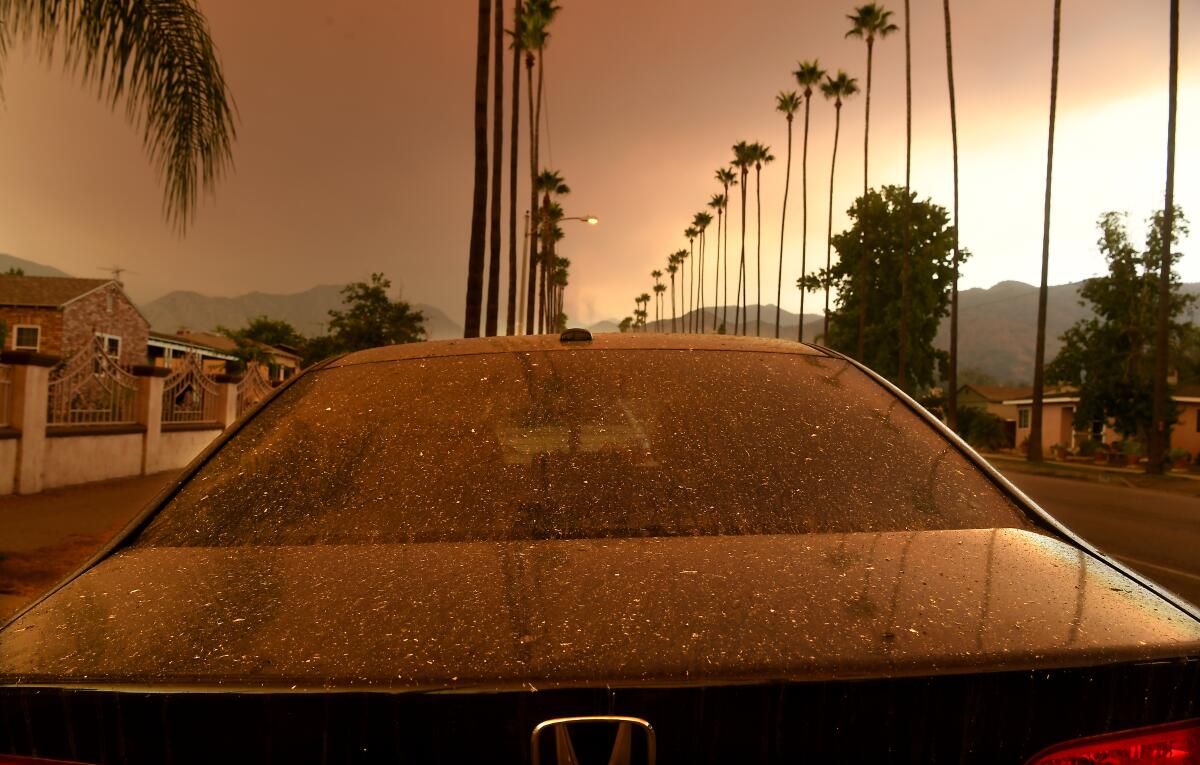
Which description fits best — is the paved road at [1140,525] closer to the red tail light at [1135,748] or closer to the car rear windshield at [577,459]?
the car rear windshield at [577,459]

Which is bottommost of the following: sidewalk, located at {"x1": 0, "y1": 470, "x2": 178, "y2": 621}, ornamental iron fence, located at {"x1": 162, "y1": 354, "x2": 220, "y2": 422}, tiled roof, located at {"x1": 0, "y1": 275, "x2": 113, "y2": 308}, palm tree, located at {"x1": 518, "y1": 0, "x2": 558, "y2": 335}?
sidewalk, located at {"x1": 0, "y1": 470, "x2": 178, "y2": 621}

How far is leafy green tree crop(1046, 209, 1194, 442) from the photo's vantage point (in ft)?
181

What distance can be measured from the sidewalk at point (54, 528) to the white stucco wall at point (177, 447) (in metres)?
1.73

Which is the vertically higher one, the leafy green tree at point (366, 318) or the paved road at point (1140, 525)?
the leafy green tree at point (366, 318)

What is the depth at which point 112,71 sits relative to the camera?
6168 mm

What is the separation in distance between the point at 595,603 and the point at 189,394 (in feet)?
65.2

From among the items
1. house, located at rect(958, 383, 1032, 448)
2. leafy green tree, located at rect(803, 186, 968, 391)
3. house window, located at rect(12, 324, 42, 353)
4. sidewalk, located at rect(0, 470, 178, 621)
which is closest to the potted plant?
leafy green tree, located at rect(803, 186, 968, 391)

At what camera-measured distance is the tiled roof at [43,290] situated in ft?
120

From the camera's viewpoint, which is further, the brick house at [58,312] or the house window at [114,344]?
the house window at [114,344]

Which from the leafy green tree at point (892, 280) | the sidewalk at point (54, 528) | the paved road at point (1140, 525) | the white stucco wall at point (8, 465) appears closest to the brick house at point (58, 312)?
the sidewalk at point (54, 528)

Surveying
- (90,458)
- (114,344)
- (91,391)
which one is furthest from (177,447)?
(114,344)

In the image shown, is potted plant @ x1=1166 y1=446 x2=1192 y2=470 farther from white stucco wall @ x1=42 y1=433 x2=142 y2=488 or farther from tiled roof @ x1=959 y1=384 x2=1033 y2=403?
white stucco wall @ x1=42 y1=433 x2=142 y2=488

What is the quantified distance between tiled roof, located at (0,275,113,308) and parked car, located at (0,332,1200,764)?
4060 centimetres

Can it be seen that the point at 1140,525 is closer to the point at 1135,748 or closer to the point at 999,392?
the point at 1135,748
